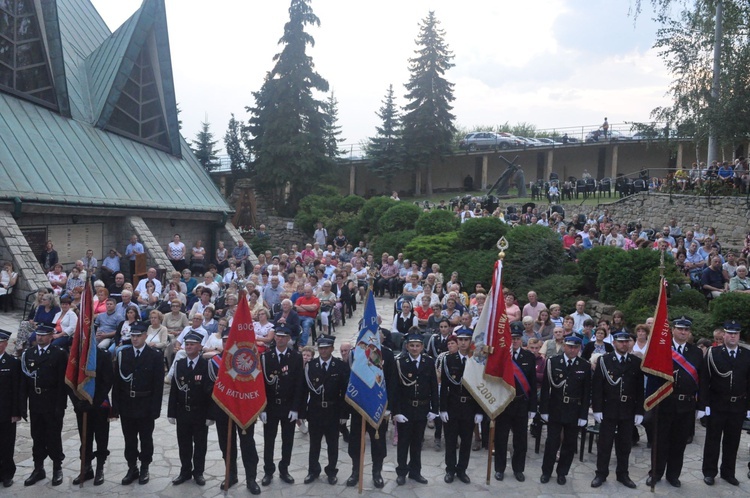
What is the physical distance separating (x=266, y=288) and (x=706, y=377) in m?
9.01

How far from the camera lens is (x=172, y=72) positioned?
71.7ft

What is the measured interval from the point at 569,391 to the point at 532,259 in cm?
785

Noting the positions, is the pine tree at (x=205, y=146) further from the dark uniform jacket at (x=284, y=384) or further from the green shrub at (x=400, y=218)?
the dark uniform jacket at (x=284, y=384)

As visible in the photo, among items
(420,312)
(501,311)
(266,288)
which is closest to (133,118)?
(266,288)

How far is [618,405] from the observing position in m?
7.30

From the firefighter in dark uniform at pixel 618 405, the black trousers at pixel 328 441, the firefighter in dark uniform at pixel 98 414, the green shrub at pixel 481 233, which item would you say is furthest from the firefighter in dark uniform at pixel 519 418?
the green shrub at pixel 481 233

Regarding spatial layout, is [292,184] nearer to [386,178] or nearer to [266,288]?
[386,178]

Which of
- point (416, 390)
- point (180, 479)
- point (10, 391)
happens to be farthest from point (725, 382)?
point (10, 391)

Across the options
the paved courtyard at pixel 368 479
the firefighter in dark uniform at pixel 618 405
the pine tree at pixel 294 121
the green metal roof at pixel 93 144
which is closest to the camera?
the paved courtyard at pixel 368 479

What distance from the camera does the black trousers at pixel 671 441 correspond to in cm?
733

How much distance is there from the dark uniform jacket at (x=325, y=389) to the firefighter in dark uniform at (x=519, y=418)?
1948 millimetres

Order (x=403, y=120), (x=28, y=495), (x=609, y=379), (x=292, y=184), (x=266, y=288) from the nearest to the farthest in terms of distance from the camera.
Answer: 1. (x=28, y=495)
2. (x=609, y=379)
3. (x=266, y=288)
4. (x=292, y=184)
5. (x=403, y=120)

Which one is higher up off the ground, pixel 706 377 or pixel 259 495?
pixel 706 377

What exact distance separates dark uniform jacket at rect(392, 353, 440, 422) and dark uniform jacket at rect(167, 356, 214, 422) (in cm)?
220
